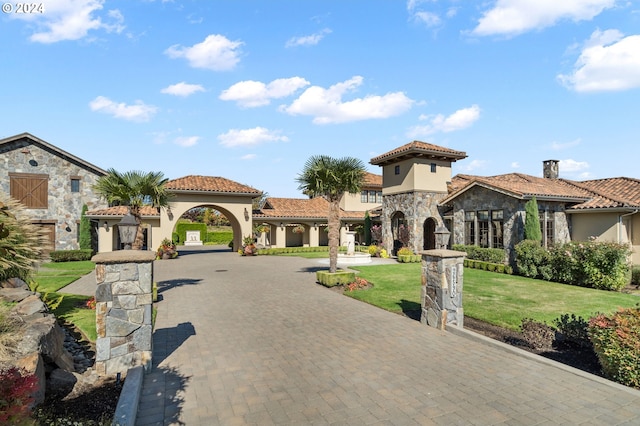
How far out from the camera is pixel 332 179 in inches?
626

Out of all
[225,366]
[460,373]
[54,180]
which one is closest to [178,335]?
[225,366]

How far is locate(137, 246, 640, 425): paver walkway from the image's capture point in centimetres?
482

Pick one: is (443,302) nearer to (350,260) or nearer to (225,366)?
(225,366)

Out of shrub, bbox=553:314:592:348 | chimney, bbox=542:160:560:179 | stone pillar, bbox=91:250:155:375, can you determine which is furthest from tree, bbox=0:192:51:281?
chimney, bbox=542:160:560:179

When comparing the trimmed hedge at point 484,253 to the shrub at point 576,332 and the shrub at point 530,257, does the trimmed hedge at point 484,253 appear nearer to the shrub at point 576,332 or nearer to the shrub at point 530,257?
the shrub at point 530,257

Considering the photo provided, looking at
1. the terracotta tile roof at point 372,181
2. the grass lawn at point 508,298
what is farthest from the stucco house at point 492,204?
the terracotta tile roof at point 372,181

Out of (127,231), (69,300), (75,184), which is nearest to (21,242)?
(127,231)

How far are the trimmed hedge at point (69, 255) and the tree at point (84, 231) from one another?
2.16 feet

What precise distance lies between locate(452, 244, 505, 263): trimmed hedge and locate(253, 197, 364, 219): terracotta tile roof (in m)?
15.3

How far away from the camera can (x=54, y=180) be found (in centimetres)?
2653

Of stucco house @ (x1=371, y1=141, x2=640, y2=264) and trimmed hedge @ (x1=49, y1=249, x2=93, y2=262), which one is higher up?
stucco house @ (x1=371, y1=141, x2=640, y2=264)

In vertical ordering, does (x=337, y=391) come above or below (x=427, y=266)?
below

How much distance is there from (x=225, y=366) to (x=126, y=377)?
162 cm

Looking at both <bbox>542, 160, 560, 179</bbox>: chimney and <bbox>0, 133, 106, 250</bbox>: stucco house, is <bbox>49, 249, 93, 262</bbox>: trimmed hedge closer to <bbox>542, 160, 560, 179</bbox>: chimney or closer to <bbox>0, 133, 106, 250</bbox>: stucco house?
<bbox>0, 133, 106, 250</bbox>: stucco house
